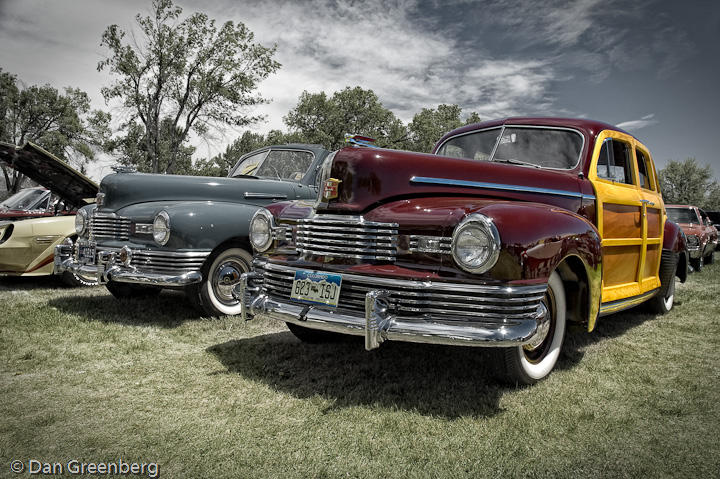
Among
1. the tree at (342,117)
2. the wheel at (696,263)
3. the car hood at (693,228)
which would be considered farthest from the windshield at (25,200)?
the tree at (342,117)

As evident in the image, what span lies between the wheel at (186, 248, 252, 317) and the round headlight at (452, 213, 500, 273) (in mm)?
2850

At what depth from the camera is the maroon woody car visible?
2.60 metres

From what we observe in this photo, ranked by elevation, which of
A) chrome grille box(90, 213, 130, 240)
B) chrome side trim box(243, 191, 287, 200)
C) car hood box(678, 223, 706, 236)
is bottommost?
chrome grille box(90, 213, 130, 240)

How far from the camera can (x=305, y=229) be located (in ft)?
10.6

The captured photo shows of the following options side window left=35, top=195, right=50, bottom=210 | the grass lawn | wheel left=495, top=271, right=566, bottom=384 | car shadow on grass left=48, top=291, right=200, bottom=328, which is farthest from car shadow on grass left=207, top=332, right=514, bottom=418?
side window left=35, top=195, right=50, bottom=210

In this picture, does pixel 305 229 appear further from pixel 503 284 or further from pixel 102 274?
pixel 102 274

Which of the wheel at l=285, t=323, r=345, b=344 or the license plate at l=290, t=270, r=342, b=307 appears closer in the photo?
the license plate at l=290, t=270, r=342, b=307

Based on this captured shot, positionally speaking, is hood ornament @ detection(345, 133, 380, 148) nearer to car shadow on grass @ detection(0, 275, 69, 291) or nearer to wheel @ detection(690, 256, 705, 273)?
car shadow on grass @ detection(0, 275, 69, 291)

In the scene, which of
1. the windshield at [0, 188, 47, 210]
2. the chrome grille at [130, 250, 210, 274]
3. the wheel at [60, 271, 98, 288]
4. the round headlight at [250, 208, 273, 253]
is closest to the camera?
the round headlight at [250, 208, 273, 253]

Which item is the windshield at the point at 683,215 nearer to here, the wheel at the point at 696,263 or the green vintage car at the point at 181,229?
the wheel at the point at 696,263

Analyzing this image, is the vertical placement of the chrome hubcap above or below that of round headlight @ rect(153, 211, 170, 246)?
below

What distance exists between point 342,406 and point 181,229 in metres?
2.75

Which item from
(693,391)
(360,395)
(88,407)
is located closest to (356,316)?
(360,395)

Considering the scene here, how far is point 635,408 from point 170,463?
253cm
